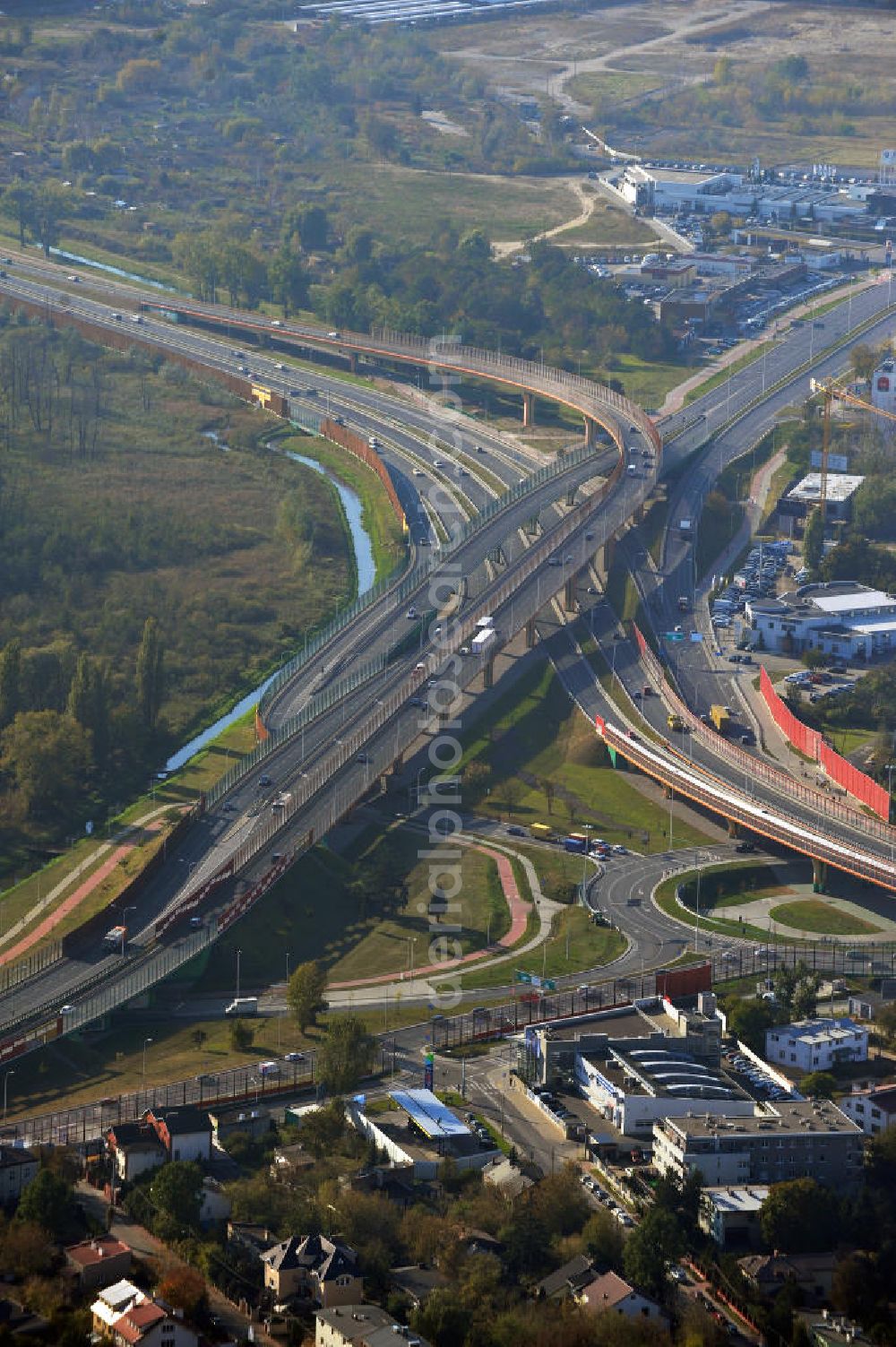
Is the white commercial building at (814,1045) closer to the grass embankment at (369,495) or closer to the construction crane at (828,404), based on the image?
the grass embankment at (369,495)

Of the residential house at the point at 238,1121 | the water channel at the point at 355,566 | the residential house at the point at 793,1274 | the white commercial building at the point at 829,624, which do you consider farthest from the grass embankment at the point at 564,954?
the white commercial building at the point at 829,624

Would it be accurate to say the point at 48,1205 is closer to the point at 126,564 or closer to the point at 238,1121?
the point at 238,1121

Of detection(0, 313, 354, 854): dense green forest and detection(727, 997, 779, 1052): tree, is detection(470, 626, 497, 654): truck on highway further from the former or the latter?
detection(727, 997, 779, 1052): tree

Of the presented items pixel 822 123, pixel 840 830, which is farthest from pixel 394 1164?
pixel 822 123

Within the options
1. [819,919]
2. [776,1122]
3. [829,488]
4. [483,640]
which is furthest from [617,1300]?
[829,488]

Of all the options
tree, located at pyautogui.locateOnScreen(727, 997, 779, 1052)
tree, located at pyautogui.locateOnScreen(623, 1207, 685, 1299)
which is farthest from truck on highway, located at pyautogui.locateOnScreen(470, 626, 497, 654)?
tree, located at pyautogui.locateOnScreen(623, 1207, 685, 1299)

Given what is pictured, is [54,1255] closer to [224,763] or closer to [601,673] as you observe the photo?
[224,763]

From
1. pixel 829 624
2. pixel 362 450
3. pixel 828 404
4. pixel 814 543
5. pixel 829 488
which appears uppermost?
pixel 828 404
